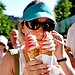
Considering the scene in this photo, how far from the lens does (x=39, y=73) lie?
2385 mm

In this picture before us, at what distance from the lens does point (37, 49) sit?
2.45 metres

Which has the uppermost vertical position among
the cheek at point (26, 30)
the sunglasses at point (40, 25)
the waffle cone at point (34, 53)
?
the sunglasses at point (40, 25)

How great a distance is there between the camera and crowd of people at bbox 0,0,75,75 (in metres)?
2.42

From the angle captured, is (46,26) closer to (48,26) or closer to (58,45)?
(48,26)

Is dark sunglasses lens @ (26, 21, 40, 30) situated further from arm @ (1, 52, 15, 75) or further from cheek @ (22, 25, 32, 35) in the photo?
arm @ (1, 52, 15, 75)

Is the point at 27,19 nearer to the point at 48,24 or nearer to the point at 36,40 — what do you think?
the point at 48,24

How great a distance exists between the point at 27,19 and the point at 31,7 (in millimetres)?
122

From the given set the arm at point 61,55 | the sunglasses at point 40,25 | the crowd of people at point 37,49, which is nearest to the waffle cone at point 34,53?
the crowd of people at point 37,49

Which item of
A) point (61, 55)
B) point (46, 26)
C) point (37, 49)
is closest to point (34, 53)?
point (37, 49)

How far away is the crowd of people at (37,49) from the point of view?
242 centimetres

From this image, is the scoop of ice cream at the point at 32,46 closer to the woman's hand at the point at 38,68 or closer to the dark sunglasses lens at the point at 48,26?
the woman's hand at the point at 38,68

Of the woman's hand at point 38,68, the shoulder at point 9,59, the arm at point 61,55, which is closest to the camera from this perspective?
the woman's hand at point 38,68

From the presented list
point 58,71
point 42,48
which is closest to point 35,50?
point 42,48

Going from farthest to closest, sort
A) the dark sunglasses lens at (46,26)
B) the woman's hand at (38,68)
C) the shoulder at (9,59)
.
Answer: the shoulder at (9,59), the dark sunglasses lens at (46,26), the woman's hand at (38,68)
